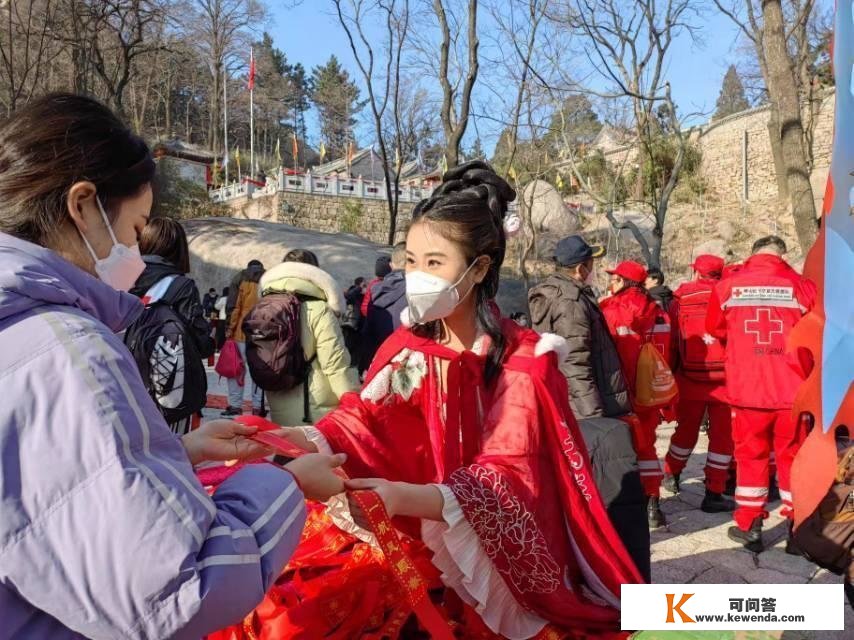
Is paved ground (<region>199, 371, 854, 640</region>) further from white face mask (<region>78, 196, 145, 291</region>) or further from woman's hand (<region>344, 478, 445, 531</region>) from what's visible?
white face mask (<region>78, 196, 145, 291</region>)

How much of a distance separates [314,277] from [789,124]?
17.4 feet

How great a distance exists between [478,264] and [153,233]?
176 cm

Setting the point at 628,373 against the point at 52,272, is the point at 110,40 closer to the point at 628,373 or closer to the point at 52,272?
the point at 628,373

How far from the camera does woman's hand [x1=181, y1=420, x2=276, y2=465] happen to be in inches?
63.9

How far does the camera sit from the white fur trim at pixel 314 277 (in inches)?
152

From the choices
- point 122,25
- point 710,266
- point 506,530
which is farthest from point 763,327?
point 122,25

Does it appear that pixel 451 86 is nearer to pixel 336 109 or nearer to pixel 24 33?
pixel 24 33

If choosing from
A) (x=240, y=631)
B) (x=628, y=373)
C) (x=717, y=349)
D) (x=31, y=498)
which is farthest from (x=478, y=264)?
(x=717, y=349)

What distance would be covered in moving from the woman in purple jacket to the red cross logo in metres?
3.65

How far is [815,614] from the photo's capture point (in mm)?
1677

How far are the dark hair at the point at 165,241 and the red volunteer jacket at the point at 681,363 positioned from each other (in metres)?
3.47

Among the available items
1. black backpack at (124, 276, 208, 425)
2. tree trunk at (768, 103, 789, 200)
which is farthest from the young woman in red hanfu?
tree trunk at (768, 103, 789, 200)

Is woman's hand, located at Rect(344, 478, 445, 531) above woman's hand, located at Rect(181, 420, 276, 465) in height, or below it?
below

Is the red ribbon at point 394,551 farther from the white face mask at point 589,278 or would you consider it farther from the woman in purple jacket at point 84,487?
the white face mask at point 589,278
